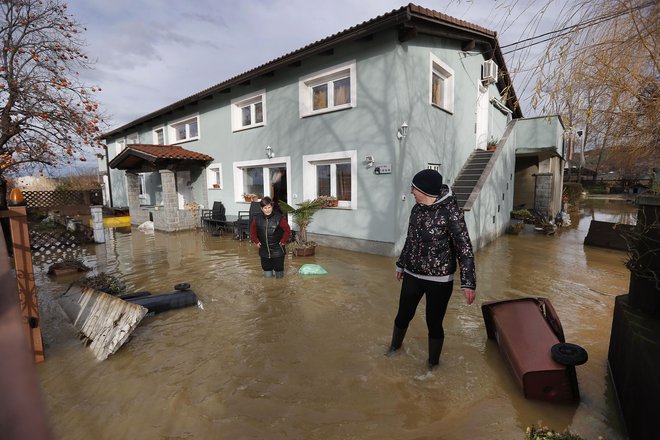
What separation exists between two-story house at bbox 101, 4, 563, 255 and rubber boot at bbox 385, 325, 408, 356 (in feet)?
15.4

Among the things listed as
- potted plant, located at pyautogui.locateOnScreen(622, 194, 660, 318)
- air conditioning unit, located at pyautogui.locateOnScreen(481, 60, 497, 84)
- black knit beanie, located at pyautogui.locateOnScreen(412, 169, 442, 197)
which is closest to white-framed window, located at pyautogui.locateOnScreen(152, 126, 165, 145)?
air conditioning unit, located at pyautogui.locateOnScreen(481, 60, 497, 84)

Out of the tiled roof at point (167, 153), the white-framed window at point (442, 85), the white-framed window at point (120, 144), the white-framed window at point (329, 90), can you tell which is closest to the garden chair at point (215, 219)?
the tiled roof at point (167, 153)

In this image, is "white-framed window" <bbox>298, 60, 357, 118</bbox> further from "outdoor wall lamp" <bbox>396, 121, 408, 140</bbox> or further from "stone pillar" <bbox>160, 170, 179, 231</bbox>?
"stone pillar" <bbox>160, 170, 179, 231</bbox>

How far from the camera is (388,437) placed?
262 centimetres

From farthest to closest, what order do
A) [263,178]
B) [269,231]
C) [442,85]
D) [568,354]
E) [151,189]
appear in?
[151,189] → [263,178] → [442,85] → [269,231] → [568,354]

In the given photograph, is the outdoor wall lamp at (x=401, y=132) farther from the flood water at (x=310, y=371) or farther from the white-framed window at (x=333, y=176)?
the flood water at (x=310, y=371)

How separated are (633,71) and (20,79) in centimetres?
1164

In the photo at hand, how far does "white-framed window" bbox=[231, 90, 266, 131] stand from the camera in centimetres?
1153

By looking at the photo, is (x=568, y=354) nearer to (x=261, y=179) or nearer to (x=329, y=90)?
(x=329, y=90)

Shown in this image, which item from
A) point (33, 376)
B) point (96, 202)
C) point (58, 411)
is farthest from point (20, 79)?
point (96, 202)

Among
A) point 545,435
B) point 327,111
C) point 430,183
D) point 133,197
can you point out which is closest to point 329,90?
point 327,111

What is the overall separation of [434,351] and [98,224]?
11.1 m

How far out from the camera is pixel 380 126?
27.3 feet

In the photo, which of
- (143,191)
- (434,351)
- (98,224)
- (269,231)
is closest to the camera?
(434,351)
